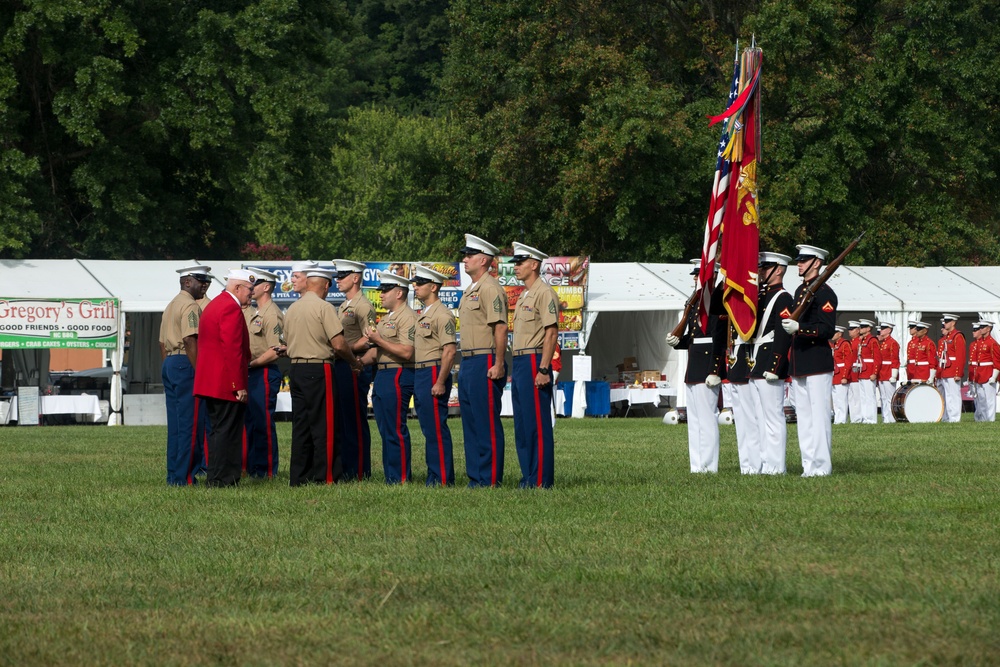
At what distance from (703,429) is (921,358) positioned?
→ 625 inches

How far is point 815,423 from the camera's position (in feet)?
42.5

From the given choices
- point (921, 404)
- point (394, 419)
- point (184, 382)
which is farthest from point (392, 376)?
point (921, 404)

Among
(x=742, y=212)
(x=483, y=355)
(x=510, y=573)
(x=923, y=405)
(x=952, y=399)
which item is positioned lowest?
(x=510, y=573)

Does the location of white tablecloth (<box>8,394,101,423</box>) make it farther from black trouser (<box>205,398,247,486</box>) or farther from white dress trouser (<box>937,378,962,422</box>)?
black trouser (<box>205,398,247,486</box>)

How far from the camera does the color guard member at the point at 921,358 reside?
→ 28.2 metres

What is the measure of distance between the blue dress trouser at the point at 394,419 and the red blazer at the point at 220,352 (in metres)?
1.20

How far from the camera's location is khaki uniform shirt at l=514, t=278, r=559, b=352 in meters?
11.7

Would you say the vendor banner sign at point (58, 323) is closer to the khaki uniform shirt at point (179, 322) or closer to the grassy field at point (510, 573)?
the khaki uniform shirt at point (179, 322)

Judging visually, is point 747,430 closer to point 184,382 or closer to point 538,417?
point 538,417

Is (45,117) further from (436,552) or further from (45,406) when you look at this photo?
(436,552)

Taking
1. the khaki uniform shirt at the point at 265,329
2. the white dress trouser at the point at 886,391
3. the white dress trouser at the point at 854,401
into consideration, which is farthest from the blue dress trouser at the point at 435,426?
the white dress trouser at the point at 854,401

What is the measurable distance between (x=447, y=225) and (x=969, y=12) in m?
15.6

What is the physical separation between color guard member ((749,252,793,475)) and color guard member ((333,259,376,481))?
11.5ft

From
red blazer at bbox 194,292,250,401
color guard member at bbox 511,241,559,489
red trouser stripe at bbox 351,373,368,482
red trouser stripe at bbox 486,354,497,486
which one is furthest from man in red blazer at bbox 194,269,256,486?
color guard member at bbox 511,241,559,489
